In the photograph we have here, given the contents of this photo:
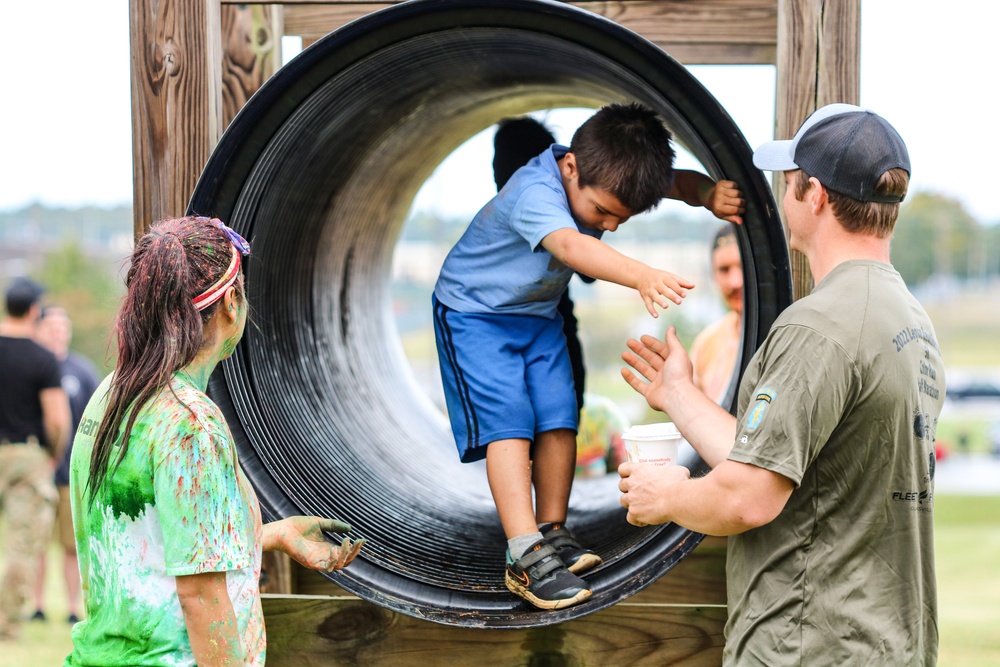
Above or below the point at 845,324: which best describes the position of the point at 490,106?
above

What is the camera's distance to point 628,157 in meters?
3.31

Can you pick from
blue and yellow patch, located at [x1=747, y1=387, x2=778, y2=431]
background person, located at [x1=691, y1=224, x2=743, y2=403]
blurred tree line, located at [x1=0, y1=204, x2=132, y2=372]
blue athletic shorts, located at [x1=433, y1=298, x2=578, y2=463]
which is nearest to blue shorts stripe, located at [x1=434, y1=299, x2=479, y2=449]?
blue athletic shorts, located at [x1=433, y1=298, x2=578, y2=463]

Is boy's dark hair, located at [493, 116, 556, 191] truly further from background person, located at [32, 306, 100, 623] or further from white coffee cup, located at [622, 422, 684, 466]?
background person, located at [32, 306, 100, 623]

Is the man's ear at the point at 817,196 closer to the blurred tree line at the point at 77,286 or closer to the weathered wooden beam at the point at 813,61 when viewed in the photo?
the weathered wooden beam at the point at 813,61

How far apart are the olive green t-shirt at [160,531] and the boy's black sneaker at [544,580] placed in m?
1.03

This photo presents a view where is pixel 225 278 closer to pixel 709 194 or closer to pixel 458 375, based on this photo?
pixel 458 375

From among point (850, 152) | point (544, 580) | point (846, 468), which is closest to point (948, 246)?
point (544, 580)

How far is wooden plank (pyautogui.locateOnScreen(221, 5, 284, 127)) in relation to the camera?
3.90 m

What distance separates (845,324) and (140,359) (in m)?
1.54

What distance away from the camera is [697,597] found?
3.73m

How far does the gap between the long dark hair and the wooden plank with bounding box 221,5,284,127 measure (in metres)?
1.74

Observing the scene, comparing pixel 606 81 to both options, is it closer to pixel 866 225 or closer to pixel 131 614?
pixel 866 225

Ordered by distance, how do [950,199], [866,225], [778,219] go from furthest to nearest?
[950,199] → [778,219] → [866,225]

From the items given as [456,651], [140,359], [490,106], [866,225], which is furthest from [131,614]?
[490,106]
